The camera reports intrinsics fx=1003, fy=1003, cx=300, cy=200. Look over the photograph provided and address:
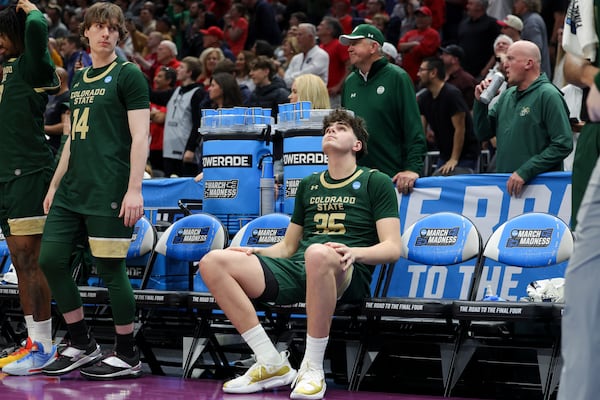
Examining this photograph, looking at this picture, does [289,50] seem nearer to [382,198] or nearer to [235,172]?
[235,172]

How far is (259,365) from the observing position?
5.24m

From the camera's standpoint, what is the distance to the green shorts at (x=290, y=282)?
538 centimetres

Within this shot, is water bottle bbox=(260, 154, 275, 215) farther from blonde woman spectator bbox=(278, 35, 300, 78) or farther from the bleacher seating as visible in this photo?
blonde woman spectator bbox=(278, 35, 300, 78)

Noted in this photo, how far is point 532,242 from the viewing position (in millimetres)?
5633

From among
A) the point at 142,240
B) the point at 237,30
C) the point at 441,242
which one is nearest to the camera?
the point at 441,242

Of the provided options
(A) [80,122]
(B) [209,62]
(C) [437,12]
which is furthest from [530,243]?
(C) [437,12]

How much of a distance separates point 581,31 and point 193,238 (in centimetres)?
358

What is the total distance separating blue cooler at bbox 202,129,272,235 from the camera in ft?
22.7

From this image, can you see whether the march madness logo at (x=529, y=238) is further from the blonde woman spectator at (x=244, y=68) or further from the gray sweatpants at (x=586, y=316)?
the blonde woman spectator at (x=244, y=68)

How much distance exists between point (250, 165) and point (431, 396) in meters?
2.31

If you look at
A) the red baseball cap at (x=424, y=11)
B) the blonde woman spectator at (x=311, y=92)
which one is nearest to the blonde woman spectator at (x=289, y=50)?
the red baseball cap at (x=424, y=11)

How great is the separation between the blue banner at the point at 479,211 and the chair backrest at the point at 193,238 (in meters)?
1.21

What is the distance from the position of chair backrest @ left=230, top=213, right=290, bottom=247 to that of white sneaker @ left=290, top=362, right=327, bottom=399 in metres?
1.42

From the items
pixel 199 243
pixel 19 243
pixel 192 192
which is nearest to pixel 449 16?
pixel 192 192
